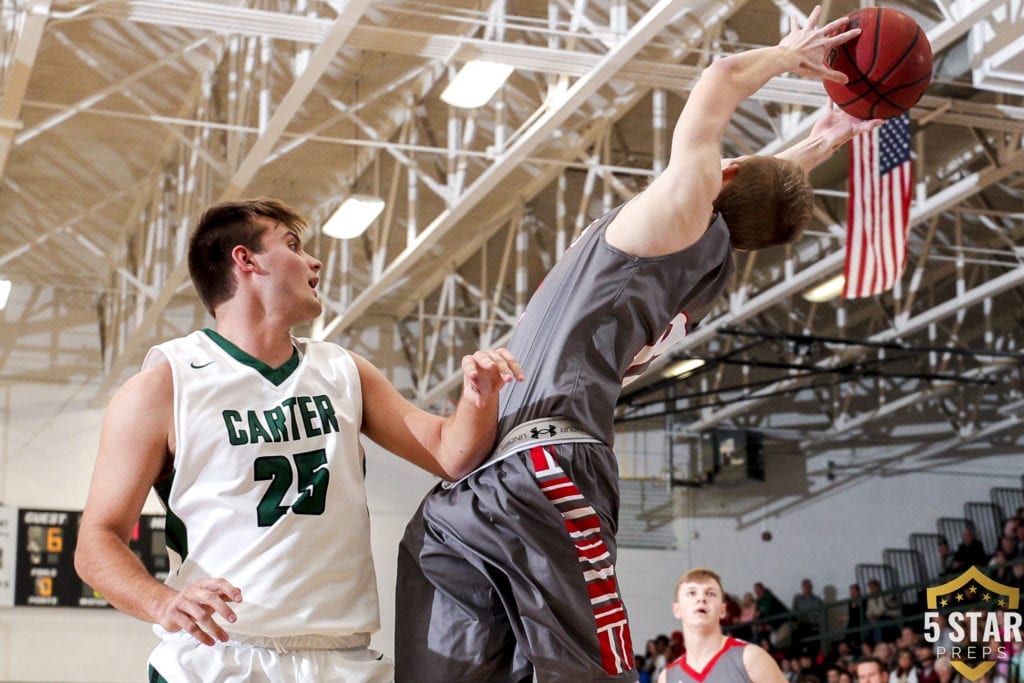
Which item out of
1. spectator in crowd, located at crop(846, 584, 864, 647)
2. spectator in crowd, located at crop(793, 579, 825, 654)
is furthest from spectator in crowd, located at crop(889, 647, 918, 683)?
spectator in crowd, located at crop(793, 579, 825, 654)

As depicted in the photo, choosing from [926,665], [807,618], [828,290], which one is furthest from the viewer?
[807,618]

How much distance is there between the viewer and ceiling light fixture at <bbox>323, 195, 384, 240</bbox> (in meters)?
12.8

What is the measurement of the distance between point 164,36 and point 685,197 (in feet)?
37.2

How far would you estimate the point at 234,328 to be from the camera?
326cm

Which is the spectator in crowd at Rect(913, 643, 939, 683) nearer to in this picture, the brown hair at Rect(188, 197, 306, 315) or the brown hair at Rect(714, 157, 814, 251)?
the brown hair at Rect(714, 157, 814, 251)

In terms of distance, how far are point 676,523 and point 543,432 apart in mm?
20502

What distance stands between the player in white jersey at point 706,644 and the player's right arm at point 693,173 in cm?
406

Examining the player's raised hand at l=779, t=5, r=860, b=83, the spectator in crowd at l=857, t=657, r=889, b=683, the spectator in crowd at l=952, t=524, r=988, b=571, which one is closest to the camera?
the player's raised hand at l=779, t=5, r=860, b=83

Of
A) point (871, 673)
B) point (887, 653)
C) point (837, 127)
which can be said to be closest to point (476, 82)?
point (871, 673)

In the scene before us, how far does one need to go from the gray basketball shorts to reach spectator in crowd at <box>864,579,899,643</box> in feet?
54.7

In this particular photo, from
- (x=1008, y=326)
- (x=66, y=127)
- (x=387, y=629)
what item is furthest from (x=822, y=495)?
(x=66, y=127)

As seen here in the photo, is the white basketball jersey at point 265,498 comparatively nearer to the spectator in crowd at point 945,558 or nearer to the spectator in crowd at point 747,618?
the spectator in crowd at point 747,618

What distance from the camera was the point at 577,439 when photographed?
10.0 ft

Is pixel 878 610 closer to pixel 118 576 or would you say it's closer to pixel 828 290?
pixel 828 290
